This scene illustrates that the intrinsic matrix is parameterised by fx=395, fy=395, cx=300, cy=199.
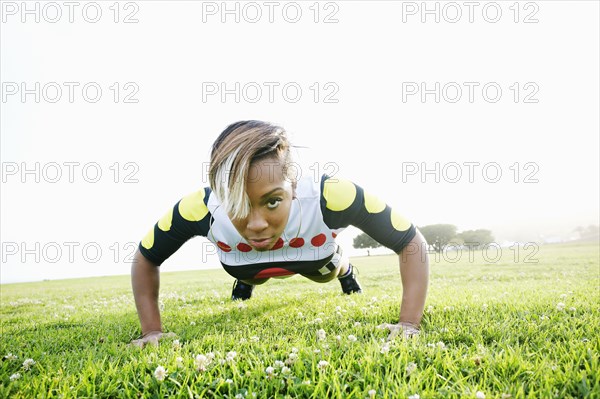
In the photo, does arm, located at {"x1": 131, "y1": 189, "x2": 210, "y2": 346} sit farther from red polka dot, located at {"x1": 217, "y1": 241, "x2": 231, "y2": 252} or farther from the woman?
red polka dot, located at {"x1": 217, "y1": 241, "x2": 231, "y2": 252}

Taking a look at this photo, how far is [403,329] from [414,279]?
0.54 m

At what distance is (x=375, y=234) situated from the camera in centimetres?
424

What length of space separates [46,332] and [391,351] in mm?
4395

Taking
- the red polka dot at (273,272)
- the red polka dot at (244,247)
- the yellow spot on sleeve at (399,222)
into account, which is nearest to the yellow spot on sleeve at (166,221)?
the red polka dot at (244,247)

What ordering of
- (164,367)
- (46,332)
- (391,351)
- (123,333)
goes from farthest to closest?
1. (46,332)
2. (123,333)
3. (391,351)
4. (164,367)

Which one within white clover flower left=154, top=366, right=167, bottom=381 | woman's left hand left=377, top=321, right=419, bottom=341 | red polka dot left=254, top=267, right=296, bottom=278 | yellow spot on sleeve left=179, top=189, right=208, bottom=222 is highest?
yellow spot on sleeve left=179, top=189, right=208, bottom=222

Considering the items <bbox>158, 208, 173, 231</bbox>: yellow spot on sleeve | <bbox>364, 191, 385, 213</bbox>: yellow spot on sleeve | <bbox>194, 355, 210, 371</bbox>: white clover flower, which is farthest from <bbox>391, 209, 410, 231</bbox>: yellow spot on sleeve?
<bbox>158, 208, 173, 231</bbox>: yellow spot on sleeve

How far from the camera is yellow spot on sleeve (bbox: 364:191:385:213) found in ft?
13.6

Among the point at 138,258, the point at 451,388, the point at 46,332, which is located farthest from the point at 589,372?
the point at 46,332

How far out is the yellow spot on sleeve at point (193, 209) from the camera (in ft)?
14.5

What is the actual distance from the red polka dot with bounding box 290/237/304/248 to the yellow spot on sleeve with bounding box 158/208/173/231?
142cm

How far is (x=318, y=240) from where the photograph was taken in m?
4.88

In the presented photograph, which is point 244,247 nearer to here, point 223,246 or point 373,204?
point 223,246

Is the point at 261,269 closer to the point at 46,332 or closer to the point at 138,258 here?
the point at 138,258
